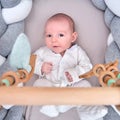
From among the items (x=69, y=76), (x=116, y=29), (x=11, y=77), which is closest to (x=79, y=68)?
(x=69, y=76)

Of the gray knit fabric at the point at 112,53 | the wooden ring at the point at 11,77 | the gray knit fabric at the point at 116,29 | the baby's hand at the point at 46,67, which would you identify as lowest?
the baby's hand at the point at 46,67

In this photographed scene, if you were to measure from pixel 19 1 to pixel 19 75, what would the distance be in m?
0.41

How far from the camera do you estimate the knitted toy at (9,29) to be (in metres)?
1.05

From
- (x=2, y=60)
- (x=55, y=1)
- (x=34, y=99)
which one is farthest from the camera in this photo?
(x=55, y=1)

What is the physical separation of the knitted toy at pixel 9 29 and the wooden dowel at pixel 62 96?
402mm

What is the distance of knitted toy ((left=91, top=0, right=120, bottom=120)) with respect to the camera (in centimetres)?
106

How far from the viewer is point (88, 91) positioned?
2.12 ft

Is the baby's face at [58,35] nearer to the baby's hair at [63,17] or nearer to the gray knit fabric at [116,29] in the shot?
the baby's hair at [63,17]

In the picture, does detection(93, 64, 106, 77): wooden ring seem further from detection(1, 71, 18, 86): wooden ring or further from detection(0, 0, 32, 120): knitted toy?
detection(0, 0, 32, 120): knitted toy

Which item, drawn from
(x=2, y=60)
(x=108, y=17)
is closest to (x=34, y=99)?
(x=2, y=60)

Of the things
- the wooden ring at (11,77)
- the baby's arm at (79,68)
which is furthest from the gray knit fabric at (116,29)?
the wooden ring at (11,77)

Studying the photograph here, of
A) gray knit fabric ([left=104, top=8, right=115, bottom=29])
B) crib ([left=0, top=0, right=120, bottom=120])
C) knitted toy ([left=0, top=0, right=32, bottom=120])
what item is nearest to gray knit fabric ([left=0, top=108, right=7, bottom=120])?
knitted toy ([left=0, top=0, right=32, bottom=120])

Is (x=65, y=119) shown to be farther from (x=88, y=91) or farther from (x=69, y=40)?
(x=88, y=91)

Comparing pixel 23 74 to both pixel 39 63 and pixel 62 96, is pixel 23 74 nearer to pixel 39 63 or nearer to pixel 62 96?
pixel 62 96
